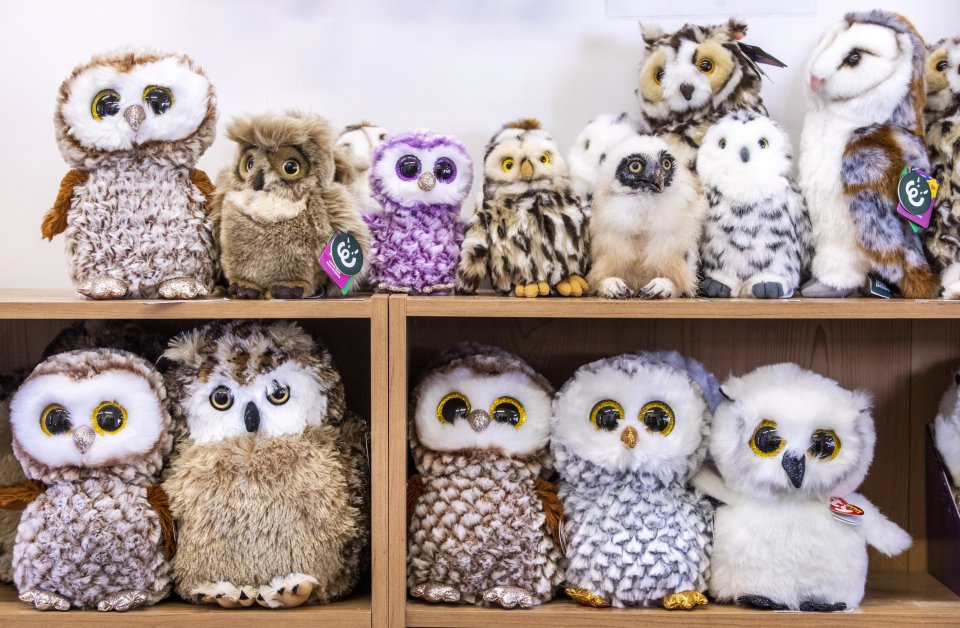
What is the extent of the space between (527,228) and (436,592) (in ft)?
1.70

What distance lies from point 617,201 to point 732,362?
15.9 inches

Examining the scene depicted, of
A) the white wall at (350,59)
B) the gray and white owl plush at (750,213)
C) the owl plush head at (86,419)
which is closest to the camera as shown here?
the owl plush head at (86,419)

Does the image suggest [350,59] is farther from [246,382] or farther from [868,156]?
[868,156]

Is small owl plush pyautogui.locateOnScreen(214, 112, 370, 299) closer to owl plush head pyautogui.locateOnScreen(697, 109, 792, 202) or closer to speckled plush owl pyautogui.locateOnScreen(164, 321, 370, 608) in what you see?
speckled plush owl pyautogui.locateOnScreen(164, 321, 370, 608)

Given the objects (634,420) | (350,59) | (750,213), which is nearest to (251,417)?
(634,420)

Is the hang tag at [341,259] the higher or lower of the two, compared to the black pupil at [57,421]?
higher

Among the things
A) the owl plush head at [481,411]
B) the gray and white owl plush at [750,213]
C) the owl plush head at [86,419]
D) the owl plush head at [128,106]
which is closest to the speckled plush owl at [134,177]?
the owl plush head at [128,106]

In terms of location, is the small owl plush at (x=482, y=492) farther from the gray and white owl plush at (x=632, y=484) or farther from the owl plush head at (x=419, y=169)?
the owl plush head at (x=419, y=169)

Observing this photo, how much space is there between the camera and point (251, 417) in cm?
118

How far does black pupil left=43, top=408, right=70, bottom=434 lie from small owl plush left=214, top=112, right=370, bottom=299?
27 centimetres

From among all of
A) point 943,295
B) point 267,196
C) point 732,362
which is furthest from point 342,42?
point 943,295

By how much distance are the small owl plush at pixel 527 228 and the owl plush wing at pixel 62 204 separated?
21.9 inches

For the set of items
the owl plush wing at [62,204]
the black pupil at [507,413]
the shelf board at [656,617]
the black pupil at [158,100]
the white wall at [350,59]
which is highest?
the white wall at [350,59]

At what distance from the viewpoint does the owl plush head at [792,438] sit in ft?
3.83
